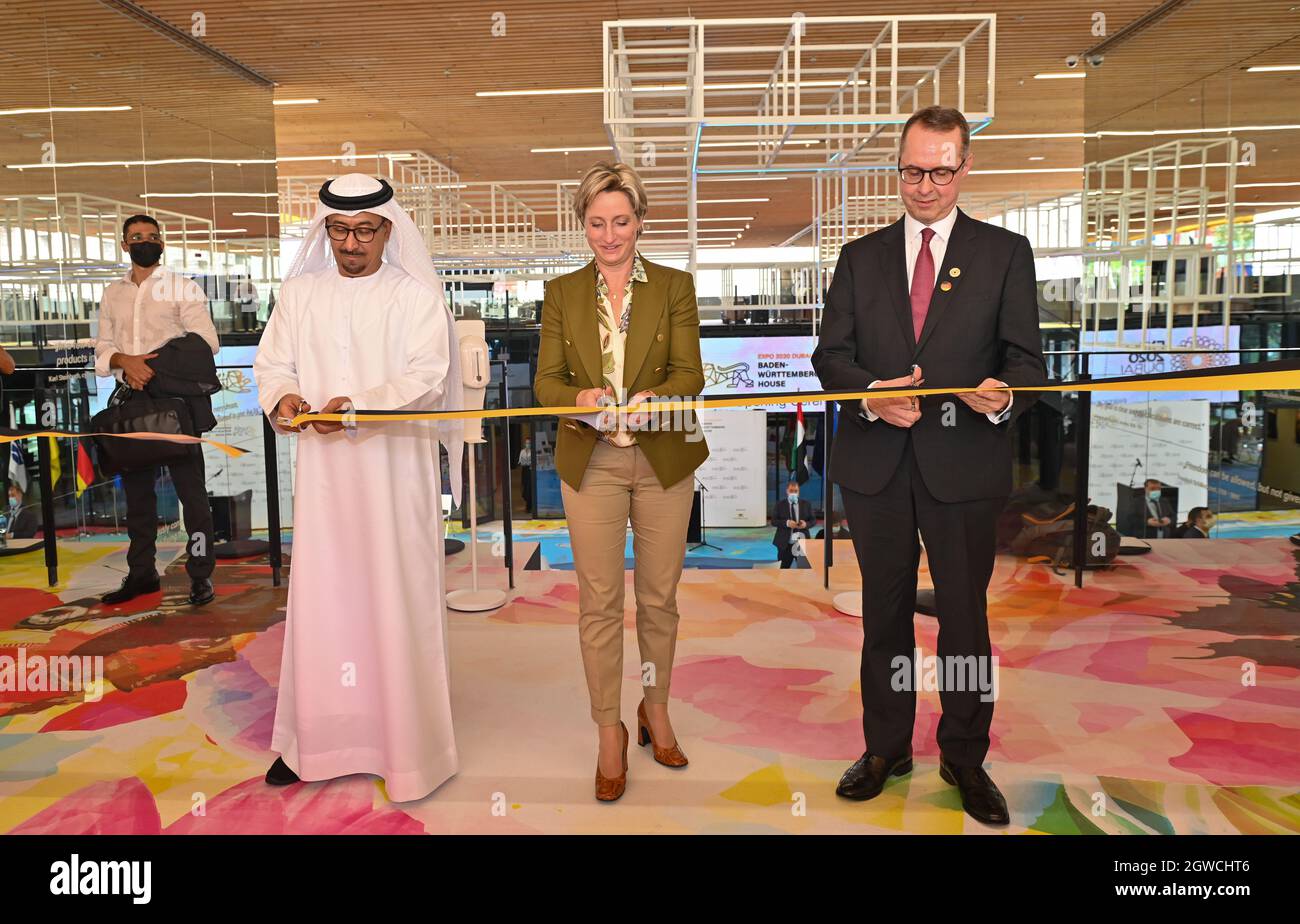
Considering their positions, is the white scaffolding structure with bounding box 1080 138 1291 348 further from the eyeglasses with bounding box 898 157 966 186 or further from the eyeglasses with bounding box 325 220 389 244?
the eyeglasses with bounding box 325 220 389 244

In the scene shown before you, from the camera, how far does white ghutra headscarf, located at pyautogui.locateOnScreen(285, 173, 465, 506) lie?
2637 mm

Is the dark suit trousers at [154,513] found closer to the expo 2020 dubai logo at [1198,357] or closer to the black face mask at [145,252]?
the black face mask at [145,252]

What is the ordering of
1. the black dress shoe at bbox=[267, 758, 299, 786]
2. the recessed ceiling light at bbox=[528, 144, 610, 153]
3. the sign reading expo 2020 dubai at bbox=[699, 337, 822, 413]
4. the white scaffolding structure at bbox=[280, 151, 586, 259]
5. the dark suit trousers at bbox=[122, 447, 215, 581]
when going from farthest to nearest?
the recessed ceiling light at bbox=[528, 144, 610, 153] < the white scaffolding structure at bbox=[280, 151, 586, 259] < the sign reading expo 2020 dubai at bbox=[699, 337, 822, 413] < the dark suit trousers at bbox=[122, 447, 215, 581] < the black dress shoe at bbox=[267, 758, 299, 786]

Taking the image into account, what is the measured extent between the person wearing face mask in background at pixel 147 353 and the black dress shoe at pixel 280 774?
2.44 metres

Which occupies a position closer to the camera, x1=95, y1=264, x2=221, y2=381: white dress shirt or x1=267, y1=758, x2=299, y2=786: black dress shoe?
x1=267, y1=758, x2=299, y2=786: black dress shoe

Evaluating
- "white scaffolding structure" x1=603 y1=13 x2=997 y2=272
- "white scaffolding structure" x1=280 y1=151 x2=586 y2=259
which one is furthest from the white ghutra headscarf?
"white scaffolding structure" x1=280 y1=151 x2=586 y2=259

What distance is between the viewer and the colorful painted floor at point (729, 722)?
A: 2.55 metres

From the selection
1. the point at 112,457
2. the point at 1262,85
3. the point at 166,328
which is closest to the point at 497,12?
the point at 166,328

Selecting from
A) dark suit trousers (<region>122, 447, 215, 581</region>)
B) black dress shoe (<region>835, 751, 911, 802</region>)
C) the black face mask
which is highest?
the black face mask

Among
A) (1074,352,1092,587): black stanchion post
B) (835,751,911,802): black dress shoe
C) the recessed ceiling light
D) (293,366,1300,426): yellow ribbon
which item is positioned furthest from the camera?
the recessed ceiling light

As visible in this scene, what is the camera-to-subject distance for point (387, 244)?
2.82 metres

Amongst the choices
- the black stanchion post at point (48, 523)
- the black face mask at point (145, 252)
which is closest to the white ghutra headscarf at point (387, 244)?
the black face mask at point (145, 252)

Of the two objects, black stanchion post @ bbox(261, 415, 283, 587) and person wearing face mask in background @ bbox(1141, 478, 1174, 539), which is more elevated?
black stanchion post @ bbox(261, 415, 283, 587)

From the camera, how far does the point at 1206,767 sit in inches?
109
